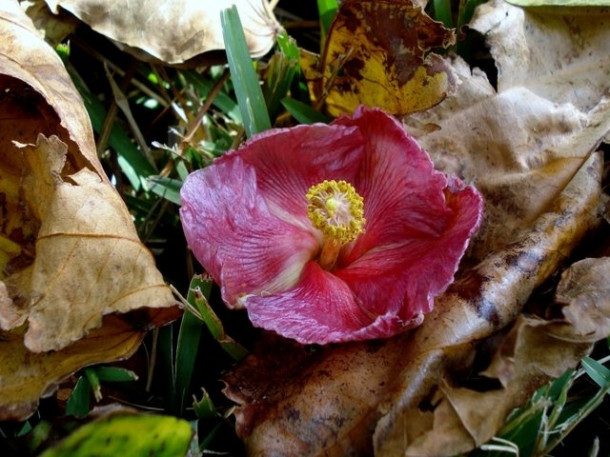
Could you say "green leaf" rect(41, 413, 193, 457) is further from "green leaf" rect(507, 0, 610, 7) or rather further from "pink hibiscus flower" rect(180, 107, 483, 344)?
"green leaf" rect(507, 0, 610, 7)

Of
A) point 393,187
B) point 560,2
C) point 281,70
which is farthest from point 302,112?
point 560,2

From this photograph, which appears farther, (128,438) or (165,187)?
(165,187)

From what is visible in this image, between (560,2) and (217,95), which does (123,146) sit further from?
(560,2)

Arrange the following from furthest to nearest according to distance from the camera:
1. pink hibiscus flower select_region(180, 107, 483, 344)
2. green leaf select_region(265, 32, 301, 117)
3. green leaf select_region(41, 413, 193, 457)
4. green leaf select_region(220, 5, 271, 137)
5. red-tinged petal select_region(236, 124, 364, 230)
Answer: green leaf select_region(265, 32, 301, 117)
green leaf select_region(220, 5, 271, 137)
red-tinged petal select_region(236, 124, 364, 230)
pink hibiscus flower select_region(180, 107, 483, 344)
green leaf select_region(41, 413, 193, 457)

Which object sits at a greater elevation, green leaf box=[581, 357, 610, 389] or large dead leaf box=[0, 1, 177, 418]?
large dead leaf box=[0, 1, 177, 418]

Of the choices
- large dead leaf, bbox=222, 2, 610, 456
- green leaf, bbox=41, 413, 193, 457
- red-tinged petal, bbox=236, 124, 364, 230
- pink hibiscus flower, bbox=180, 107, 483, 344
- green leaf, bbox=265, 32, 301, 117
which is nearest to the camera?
green leaf, bbox=41, 413, 193, 457

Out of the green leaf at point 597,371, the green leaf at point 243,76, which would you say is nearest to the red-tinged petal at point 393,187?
the green leaf at point 243,76

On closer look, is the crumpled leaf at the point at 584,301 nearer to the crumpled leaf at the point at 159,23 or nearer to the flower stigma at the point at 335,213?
the flower stigma at the point at 335,213

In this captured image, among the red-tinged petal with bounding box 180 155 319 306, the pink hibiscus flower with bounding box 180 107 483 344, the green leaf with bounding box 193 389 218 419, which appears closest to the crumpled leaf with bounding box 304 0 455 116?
the pink hibiscus flower with bounding box 180 107 483 344
